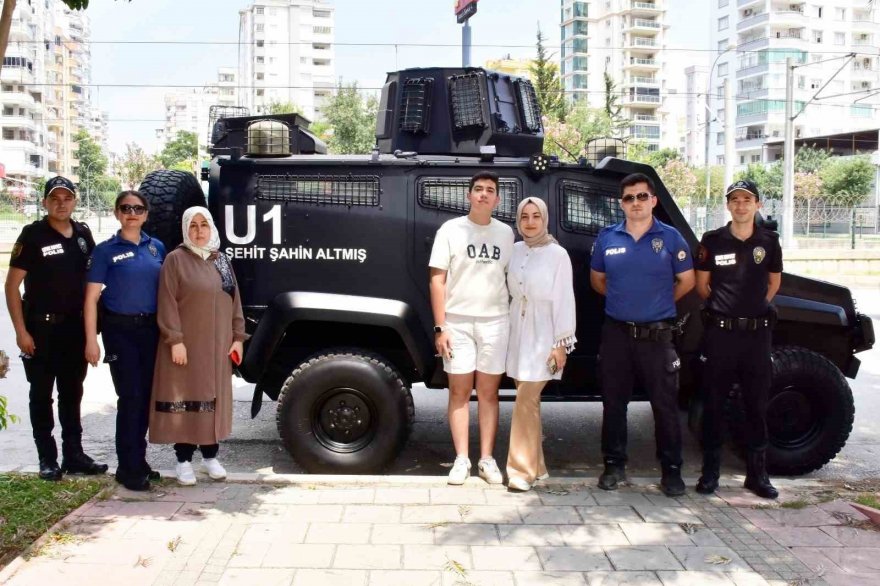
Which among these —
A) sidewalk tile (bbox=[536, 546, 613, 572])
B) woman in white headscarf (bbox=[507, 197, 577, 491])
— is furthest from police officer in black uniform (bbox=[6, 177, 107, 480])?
sidewalk tile (bbox=[536, 546, 613, 572])

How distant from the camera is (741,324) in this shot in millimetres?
5254

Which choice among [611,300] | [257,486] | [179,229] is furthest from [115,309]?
[611,300]

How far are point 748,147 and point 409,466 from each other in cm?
8367

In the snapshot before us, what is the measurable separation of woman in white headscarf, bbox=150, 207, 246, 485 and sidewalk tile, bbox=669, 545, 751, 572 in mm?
2767

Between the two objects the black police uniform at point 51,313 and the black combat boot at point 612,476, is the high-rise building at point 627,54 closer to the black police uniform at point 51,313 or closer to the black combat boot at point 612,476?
the black combat boot at point 612,476

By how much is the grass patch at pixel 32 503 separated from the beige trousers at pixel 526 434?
2459 mm

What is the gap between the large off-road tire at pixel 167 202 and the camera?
229 inches

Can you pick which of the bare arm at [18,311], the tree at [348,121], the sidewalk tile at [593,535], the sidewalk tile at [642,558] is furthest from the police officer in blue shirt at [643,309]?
the tree at [348,121]

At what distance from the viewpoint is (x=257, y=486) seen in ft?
17.9

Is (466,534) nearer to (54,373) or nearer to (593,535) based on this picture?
(593,535)

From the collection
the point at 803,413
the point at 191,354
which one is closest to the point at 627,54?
the point at 803,413

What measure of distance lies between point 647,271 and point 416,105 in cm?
242

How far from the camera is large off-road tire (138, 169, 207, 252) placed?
5816 millimetres

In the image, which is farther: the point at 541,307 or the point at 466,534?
the point at 541,307
